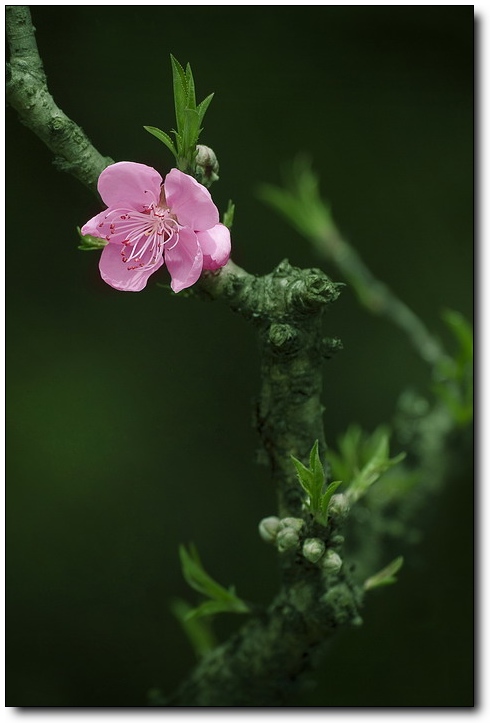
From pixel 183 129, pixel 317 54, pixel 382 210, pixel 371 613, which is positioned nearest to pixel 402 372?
pixel 382 210

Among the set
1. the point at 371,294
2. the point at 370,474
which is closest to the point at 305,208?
the point at 371,294

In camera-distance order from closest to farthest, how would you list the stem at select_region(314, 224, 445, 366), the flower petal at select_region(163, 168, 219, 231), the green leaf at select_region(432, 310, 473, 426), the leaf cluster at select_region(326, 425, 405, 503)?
the flower petal at select_region(163, 168, 219, 231) → the leaf cluster at select_region(326, 425, 405, 503) → the green leaf at select_region(432, 310, 473, 426) → the stem at select_region(314, 224, 445, 366)

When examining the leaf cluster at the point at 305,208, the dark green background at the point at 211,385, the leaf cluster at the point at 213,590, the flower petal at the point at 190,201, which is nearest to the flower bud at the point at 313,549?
the leaf cluster at the point at 213,590

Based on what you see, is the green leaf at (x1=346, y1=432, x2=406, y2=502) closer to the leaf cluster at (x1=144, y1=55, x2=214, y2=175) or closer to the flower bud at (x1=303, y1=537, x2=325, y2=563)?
the flower bud at (x1=303, y1=537, x2=325, y2=563)

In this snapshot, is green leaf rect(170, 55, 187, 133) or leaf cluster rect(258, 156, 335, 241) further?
leaf cluster rect(258, 156, 335, 241)

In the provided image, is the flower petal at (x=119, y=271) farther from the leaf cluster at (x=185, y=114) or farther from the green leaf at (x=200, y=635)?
the green leaf at (x=200, y=635)

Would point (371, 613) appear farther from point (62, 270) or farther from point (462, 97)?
point (462, 97)

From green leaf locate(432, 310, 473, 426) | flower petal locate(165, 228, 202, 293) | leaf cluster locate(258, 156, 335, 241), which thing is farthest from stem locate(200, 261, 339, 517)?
leaf cluster locate(258, 156, 335, 241)
